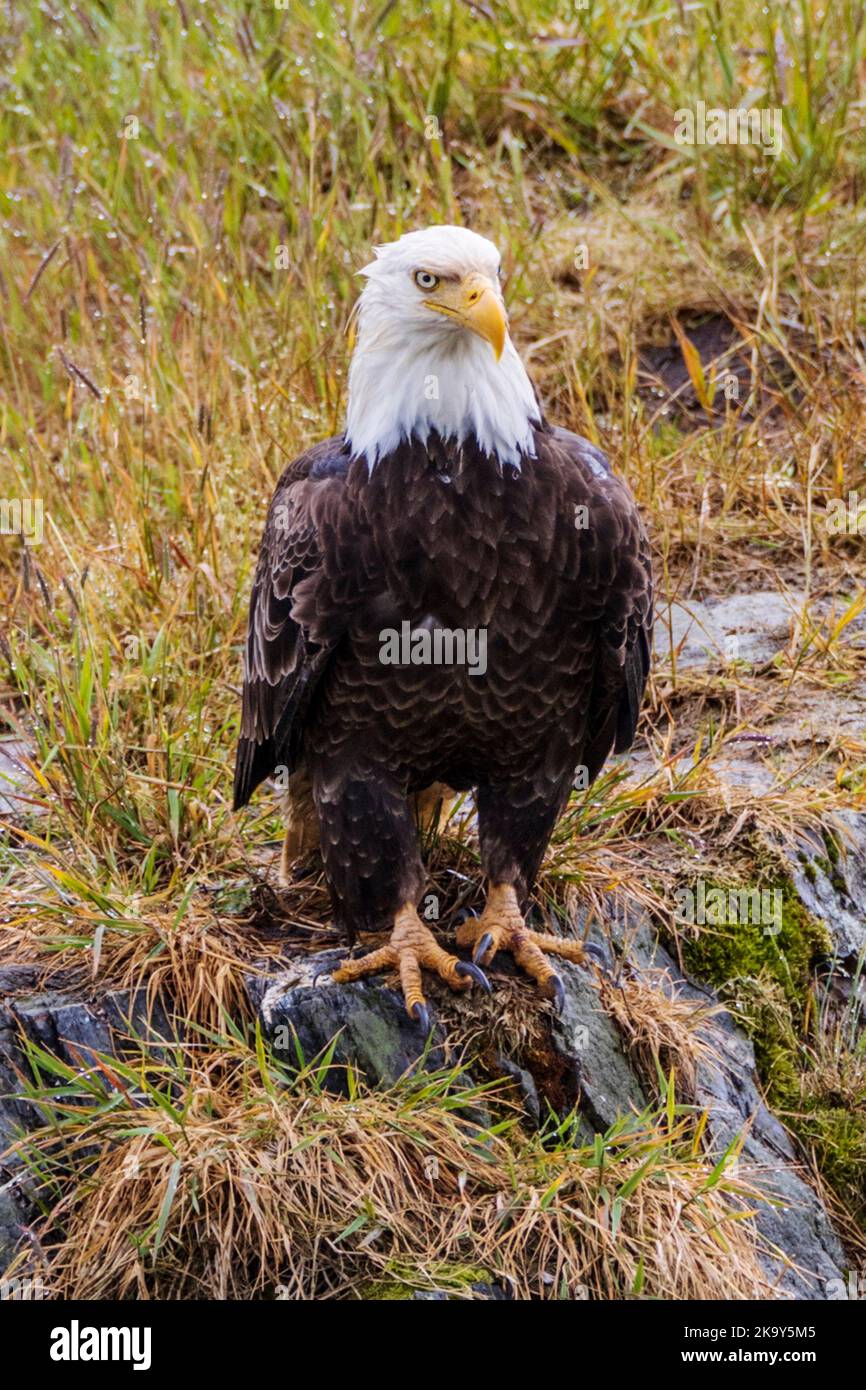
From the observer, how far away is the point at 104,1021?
3557 millimetres

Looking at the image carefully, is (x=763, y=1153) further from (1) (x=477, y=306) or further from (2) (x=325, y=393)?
(2) (x=325, y=393)

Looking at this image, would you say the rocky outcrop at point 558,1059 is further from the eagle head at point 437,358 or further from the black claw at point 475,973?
the eagle head at point 437,358

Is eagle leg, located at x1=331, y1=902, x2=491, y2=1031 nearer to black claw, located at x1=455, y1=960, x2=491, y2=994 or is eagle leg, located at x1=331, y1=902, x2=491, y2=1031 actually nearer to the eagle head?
black claw, located at x1=455, y1=960, x2=491, y2=994

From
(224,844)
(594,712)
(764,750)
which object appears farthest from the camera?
(764,750)

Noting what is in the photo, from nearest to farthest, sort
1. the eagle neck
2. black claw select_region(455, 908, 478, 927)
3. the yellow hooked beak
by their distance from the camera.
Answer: the yellow hooked beak
the eagle neck
black claw select_region(455, 908, 478, 927)

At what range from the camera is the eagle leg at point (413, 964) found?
3.56 m

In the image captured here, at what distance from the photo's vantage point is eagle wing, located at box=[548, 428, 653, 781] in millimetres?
3449

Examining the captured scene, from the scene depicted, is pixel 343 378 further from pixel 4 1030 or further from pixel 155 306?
pixel 4 1030

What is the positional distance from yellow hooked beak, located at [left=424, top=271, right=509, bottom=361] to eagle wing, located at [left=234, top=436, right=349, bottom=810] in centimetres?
45

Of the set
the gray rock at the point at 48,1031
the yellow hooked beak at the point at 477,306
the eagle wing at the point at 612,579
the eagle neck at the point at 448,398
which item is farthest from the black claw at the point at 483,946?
the yellow hooked beak at the point at 477,306

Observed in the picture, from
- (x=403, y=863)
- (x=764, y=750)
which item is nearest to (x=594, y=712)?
(x=403, y=863)

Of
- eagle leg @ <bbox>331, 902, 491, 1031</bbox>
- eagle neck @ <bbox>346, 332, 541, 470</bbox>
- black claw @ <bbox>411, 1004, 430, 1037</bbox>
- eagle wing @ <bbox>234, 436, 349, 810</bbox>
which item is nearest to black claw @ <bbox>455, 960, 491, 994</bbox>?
eagle leg @ <bbox>331, 902, 491, 1031</bbox>
